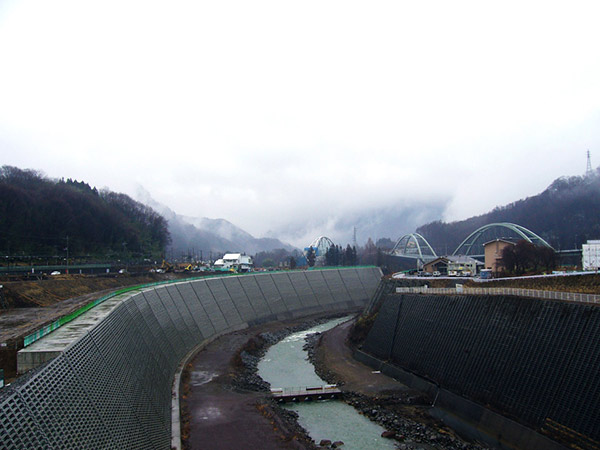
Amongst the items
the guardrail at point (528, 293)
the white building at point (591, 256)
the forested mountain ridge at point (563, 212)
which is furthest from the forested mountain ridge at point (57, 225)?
the forested mountain ridge at point (563, 212)

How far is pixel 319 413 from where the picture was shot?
26.6 m

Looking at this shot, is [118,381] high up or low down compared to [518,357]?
up

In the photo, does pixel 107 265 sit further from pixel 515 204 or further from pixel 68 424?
pixel 515 204

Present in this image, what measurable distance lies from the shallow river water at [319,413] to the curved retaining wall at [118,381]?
305 inches

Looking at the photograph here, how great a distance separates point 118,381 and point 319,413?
1313 centimetres

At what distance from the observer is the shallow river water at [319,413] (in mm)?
22906

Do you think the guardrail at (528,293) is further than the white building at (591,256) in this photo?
No

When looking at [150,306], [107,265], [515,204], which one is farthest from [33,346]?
[515,204]

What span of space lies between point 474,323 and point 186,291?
1224 inches

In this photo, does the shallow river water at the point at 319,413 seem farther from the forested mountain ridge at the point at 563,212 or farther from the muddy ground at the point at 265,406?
the forested mountain ridge at the point at 563,212

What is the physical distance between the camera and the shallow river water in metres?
22.9

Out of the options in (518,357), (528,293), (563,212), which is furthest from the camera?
(563,212)

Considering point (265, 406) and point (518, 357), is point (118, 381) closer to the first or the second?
point (265, 406)

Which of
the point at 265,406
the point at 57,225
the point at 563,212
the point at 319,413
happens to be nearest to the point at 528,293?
the point at 319,413
